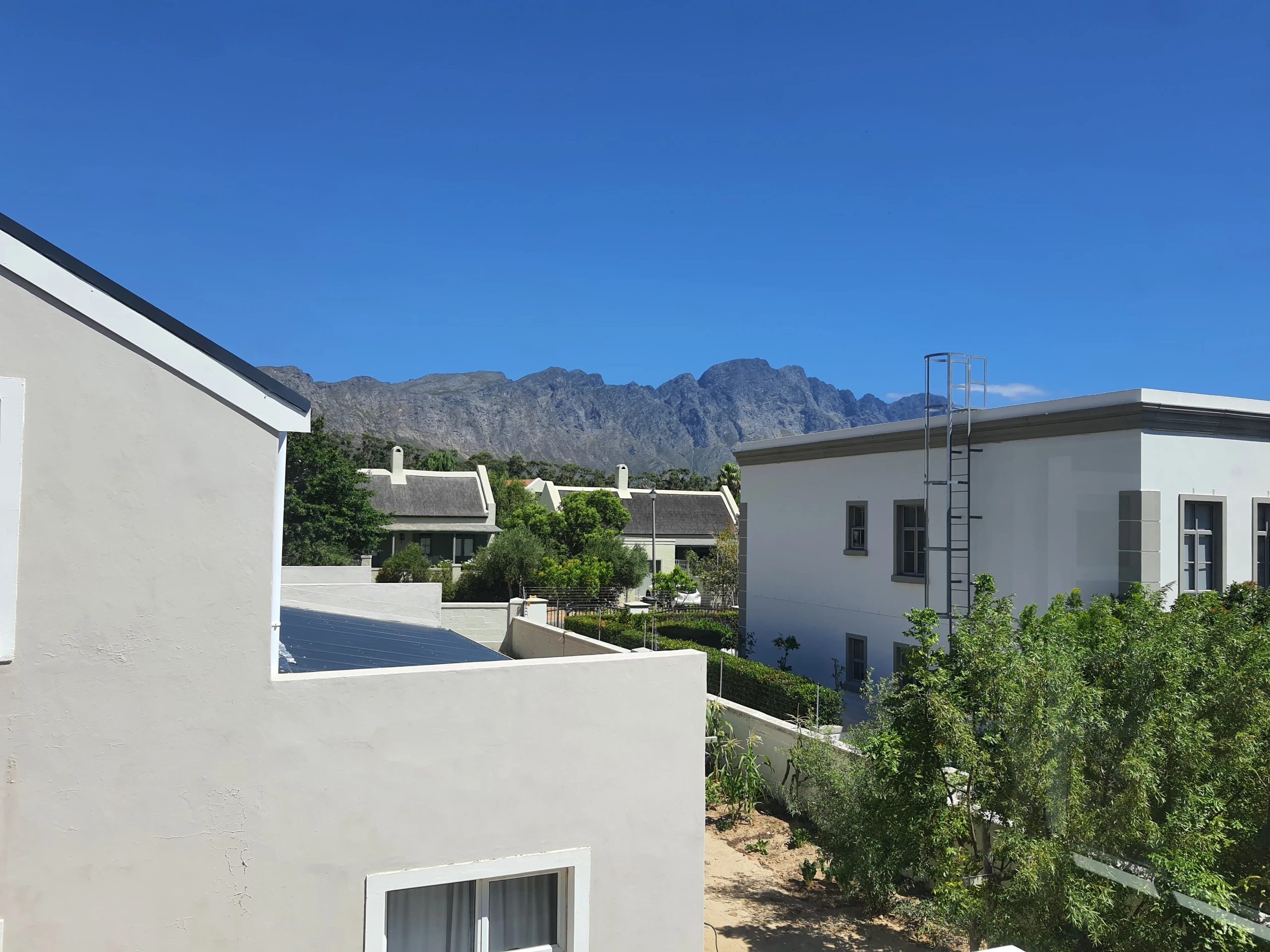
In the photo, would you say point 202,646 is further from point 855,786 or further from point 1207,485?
point 1207,485

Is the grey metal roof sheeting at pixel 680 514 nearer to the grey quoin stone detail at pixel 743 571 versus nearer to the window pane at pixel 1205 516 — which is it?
the grey quoin stone detail at pixel 743 571

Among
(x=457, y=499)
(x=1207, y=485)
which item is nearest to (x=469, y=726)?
(x=1207, y=485)

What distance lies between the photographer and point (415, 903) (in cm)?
531

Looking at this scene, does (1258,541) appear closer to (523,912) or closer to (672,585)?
(523,912)

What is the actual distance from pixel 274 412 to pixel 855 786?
7.69 metres

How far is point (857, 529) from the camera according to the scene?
737 inches

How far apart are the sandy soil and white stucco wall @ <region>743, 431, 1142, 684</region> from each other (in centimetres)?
668

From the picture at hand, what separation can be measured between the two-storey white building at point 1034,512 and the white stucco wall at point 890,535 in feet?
0.10

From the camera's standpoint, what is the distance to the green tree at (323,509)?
122 ft

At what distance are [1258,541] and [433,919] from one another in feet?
49.0

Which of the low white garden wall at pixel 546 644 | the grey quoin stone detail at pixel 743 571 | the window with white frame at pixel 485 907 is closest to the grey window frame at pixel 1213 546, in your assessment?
the low white garden wall at pixel 546 644

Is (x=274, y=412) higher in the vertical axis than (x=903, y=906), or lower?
higher

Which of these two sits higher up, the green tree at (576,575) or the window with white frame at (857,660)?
the green tree at (576,575)

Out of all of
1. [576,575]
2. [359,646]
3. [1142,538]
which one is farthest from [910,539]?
[576,575]
